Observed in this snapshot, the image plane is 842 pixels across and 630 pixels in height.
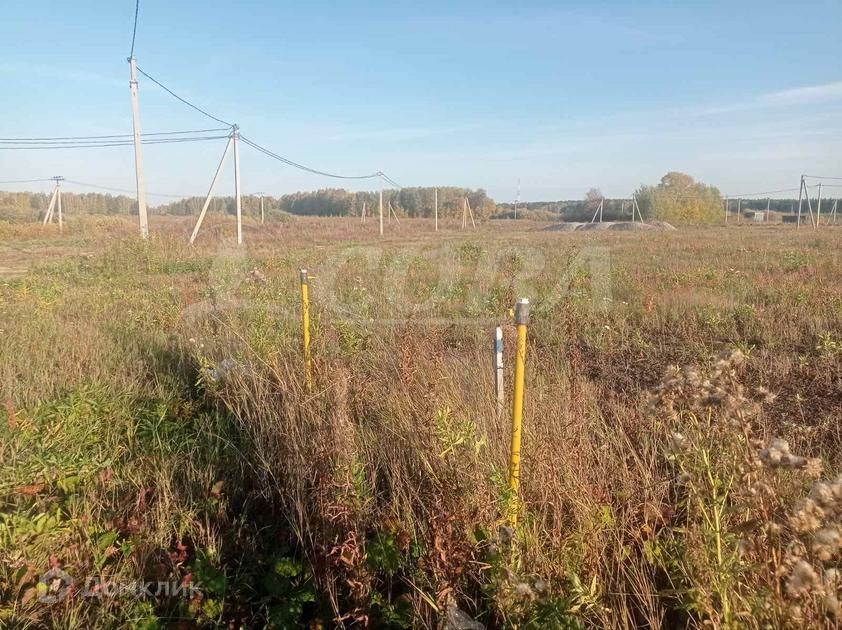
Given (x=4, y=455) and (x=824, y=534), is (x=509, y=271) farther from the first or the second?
(x=824, y=534)

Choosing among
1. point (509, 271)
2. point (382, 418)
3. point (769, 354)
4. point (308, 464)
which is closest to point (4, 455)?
point (308, 464)

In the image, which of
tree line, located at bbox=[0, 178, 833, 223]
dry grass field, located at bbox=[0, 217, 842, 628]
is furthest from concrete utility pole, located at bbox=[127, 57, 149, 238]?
tree line, located at bbox=[0, 178, 833, 223]

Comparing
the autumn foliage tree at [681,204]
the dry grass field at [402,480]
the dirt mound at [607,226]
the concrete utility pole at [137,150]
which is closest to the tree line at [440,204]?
the autumn foliage tree at [681,204]

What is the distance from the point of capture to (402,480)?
2691mm

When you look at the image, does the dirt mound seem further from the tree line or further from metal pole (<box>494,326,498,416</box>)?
metal pole (<box>494,326,498,416</box>)

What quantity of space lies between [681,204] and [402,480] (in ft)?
165

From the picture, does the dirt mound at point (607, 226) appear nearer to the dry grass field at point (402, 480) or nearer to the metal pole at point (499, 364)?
the dry grass field at point (402, 480)

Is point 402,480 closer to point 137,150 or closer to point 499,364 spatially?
point 499,364

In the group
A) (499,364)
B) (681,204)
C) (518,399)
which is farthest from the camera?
(681,204)

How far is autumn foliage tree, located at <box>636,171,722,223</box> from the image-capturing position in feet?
154

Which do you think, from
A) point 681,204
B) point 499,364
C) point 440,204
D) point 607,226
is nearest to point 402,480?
point 499,364

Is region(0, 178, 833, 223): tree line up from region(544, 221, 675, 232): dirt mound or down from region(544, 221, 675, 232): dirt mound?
up

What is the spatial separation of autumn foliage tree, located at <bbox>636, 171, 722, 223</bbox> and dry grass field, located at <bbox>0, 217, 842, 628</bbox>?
45.3m

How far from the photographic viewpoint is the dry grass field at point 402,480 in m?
1.82
